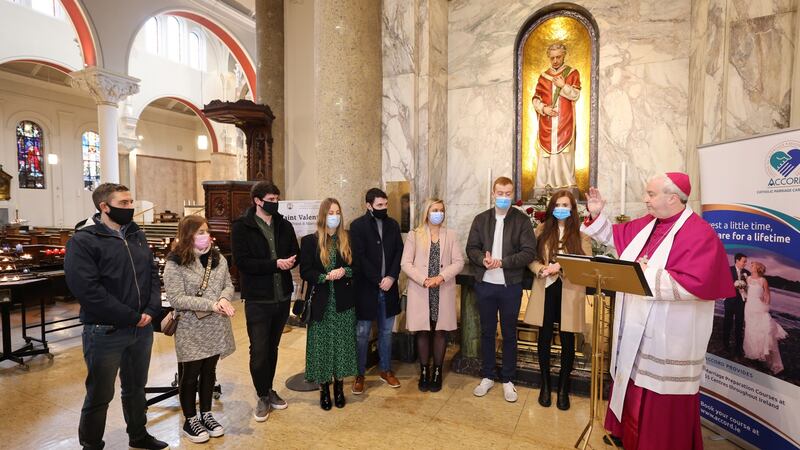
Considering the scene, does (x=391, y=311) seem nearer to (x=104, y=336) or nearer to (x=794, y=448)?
(x=104, y=336)

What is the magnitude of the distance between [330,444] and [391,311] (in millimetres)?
1249

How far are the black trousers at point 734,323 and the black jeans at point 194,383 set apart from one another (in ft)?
12.3

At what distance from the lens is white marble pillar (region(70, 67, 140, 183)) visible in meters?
10.8

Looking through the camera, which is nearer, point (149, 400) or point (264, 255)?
point (264, 255)

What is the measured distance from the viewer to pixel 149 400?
359 centimetres

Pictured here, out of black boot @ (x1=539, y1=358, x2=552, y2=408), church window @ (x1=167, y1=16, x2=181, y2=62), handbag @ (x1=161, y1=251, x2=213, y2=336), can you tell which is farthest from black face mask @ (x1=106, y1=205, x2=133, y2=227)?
church window @ (x1=167, y1=16, x2=181, y2=62)

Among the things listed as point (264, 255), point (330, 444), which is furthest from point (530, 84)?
point (330, 444)

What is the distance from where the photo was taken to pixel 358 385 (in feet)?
12.7

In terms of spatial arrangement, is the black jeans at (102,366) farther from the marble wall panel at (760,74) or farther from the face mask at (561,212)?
the marble wall panel at (760,74)

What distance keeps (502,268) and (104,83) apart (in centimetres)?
1181

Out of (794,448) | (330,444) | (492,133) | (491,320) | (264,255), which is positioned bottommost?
(330,444)

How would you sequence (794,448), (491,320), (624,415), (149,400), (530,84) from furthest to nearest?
(530,84), (491,320), (149,400), (624,415), (794,448)

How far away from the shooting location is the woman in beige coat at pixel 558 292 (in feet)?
11.5

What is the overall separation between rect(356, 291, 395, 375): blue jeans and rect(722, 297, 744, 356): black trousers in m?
2.64
